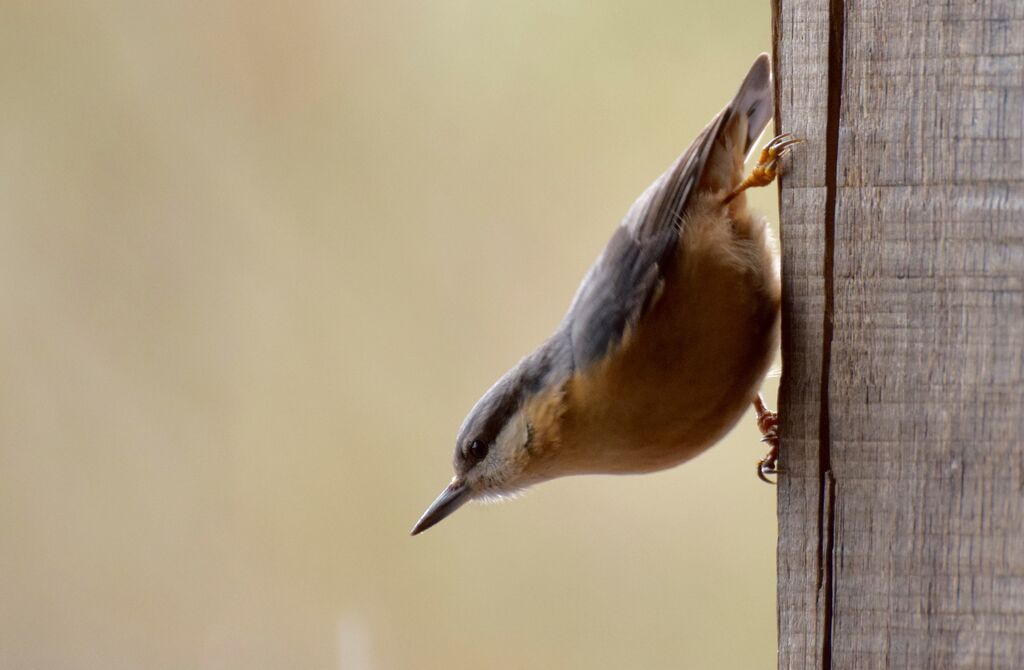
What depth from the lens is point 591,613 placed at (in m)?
3.27

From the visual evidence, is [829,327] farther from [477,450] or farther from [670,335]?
[477,450]

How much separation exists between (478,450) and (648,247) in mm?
566

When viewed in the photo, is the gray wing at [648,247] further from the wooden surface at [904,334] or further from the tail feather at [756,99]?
the wooden surface at [904,334]

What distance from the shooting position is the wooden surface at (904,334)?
4.51 feet

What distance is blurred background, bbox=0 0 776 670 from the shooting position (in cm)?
324

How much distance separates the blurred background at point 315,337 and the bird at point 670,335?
1.09 meters

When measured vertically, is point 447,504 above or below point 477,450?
below

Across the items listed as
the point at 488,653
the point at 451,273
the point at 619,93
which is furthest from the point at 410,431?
the point at 619,93

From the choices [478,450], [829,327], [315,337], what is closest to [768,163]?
[829,327]

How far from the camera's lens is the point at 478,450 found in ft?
7.46

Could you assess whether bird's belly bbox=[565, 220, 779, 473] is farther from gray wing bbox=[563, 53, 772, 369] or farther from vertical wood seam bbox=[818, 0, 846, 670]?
vertical wood seam bbox=[818, 0, 846, 670]

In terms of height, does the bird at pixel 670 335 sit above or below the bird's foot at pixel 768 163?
below

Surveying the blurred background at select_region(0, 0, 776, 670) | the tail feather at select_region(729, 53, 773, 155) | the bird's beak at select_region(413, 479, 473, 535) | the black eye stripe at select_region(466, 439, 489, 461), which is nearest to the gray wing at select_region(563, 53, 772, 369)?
the tail feather at select_region(729, 53, 773, 155)

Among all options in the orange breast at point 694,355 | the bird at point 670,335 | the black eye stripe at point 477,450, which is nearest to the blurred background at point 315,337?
the black eye stripe at point 477,450
